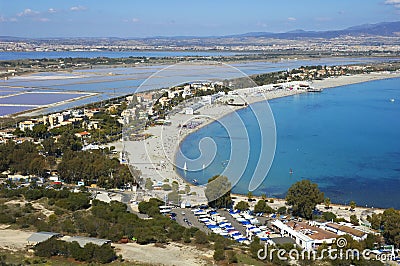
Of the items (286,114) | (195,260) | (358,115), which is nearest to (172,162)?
(195,260)

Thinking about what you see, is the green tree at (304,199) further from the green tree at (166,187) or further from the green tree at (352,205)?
the green tree at (166,187)

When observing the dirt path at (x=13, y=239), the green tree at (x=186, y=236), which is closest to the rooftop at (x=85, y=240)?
the dirt path at (x=13, y=239)

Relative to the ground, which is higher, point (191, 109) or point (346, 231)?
point (191, 109)

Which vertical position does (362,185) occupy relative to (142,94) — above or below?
below

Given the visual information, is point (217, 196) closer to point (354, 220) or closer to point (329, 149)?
point (354, 220)

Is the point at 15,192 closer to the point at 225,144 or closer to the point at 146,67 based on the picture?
the point at 225,144

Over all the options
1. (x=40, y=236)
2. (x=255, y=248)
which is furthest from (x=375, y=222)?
(x=40, y=236)

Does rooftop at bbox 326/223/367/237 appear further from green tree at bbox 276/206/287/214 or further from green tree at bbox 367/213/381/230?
green tree at bbox 276/206/287/214
